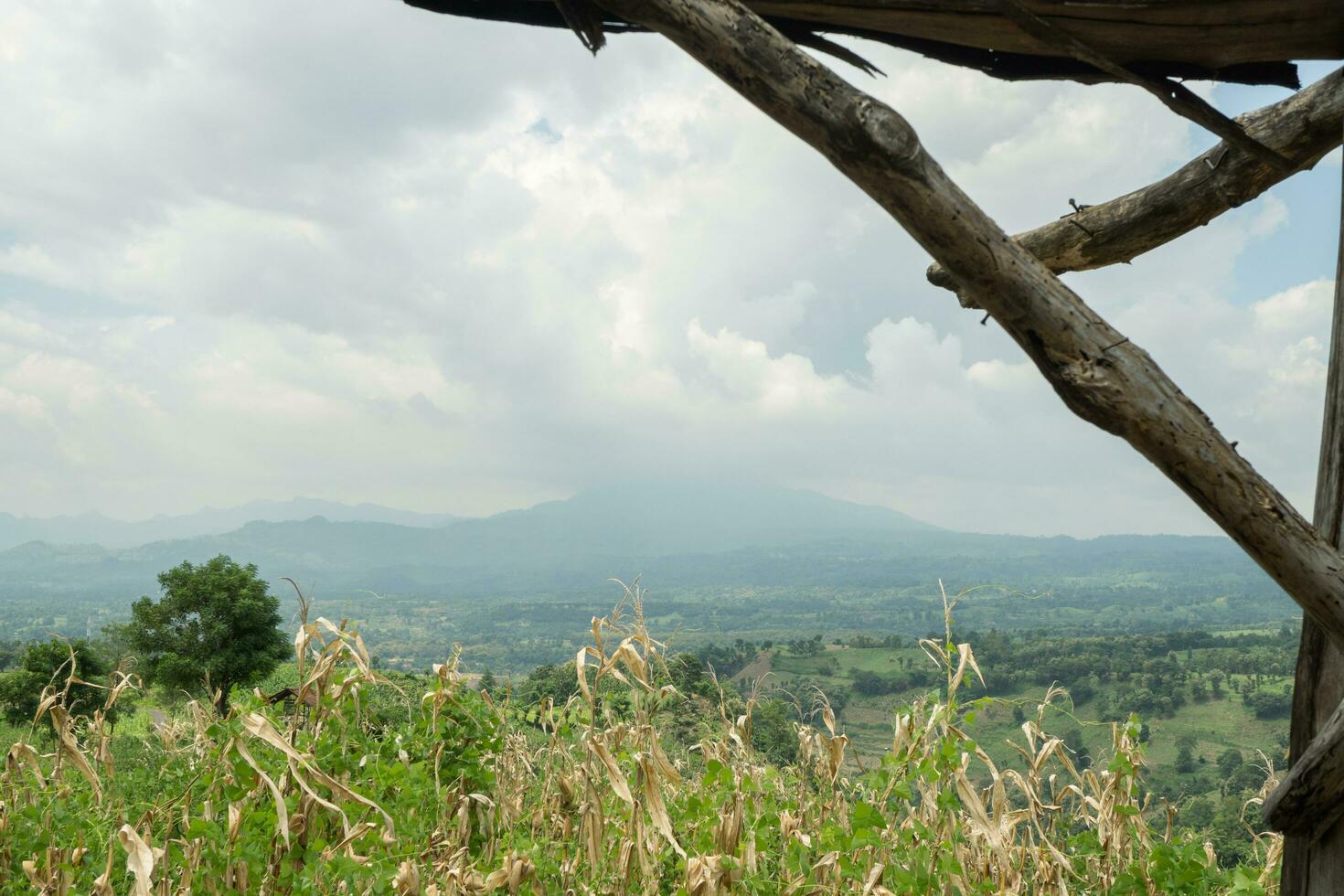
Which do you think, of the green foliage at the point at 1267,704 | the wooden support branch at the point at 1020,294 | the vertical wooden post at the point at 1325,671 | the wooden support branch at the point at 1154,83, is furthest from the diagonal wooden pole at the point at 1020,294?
the green foliage at the point at 1267,704

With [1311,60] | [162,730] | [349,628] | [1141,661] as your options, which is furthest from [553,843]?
[1141,661]

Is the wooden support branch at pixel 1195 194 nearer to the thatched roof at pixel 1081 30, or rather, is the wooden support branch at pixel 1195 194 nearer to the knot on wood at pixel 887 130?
the thatched roof at pixel 1081 30

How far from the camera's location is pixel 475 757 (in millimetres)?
2846

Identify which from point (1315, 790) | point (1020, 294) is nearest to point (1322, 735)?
point (1315, 790)

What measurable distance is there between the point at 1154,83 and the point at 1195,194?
0.76 metres

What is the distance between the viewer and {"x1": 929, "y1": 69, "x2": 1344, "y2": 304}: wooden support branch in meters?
2.27

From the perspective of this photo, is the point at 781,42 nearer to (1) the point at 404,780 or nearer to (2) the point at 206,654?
(1) the point at 404,780

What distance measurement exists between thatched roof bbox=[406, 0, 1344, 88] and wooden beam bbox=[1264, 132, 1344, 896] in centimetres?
39

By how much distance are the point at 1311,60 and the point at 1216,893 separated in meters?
2.41

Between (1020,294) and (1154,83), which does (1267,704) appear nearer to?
(1154,83)

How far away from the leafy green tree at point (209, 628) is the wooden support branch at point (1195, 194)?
18.3 m

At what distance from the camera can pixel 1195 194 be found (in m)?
2.60

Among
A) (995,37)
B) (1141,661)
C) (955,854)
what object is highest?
(995,37)

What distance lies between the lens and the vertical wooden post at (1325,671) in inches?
71.4
